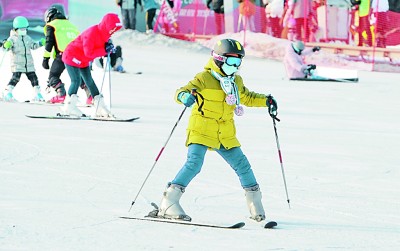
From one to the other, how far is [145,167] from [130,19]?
16.6 meters

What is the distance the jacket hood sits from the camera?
12.3 metres

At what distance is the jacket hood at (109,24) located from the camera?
12.3 meters

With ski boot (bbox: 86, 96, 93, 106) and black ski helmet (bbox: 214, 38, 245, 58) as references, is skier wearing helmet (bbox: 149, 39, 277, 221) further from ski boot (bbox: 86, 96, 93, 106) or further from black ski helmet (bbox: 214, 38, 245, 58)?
ski boot (bbox: 86, 96, 93, 106)

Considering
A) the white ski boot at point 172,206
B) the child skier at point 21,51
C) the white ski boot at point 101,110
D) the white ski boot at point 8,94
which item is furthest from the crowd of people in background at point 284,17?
the white ski boot at point 172,206

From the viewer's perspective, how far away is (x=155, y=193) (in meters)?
7.83

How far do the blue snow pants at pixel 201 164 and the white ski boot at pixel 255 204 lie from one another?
1.5 inches

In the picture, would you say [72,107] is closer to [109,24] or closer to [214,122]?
[109,24]

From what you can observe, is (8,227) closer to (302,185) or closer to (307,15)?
(302,185)

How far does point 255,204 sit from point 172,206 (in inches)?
20.3

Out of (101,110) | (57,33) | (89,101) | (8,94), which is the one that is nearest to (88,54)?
(101,110)

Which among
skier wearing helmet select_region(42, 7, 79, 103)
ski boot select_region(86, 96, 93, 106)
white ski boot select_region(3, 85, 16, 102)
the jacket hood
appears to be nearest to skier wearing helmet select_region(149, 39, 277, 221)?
the jacket hood

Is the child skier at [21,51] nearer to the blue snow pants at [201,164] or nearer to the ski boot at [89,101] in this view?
the ski boot at [89,101]

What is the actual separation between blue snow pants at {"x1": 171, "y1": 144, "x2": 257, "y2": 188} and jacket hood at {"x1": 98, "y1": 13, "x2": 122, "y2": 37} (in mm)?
5836

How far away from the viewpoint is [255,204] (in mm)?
6789
